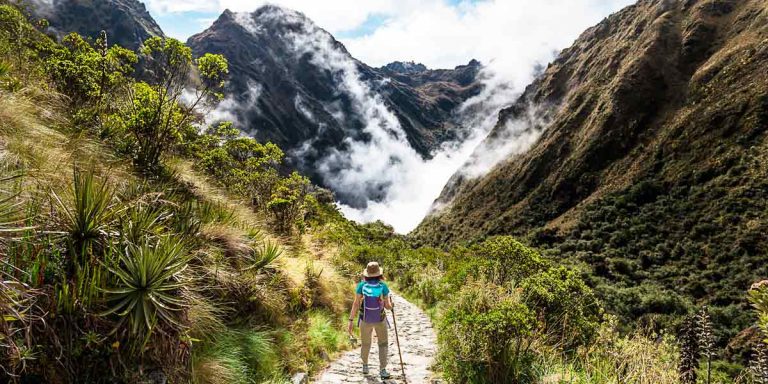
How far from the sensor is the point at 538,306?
288 inches

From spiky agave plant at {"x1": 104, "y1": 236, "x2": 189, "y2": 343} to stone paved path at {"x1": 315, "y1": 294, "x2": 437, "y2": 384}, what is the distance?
3.38 metres

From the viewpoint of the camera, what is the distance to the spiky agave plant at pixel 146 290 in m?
3.50

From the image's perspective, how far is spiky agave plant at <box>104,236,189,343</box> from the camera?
3.50m

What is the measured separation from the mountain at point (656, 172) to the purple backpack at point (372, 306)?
5572 cm

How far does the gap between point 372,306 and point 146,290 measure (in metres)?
4.02

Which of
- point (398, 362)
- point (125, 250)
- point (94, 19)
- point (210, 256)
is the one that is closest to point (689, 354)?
point (398, 362)

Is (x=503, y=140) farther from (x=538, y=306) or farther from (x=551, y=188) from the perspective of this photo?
(x=538, y=306)

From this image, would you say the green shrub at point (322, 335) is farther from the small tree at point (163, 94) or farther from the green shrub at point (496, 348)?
the small tree at point (163, 94)

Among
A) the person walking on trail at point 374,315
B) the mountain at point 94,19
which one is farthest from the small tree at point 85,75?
the mountain at point 94,19

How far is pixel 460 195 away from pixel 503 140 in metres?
36.4

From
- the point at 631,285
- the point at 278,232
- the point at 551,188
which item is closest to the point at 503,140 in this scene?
the point at 551,188

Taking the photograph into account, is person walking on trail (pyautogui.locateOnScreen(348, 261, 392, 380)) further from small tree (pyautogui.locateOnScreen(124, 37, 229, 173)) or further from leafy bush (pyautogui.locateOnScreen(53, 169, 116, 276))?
small tree (pyautogui.locateOnScreen(124, 37, 229, 173))

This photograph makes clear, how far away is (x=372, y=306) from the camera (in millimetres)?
6914

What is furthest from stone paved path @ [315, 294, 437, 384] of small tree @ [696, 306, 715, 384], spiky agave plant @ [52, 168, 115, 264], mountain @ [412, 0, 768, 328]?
mountain @ [412, 0, 768, 328]
